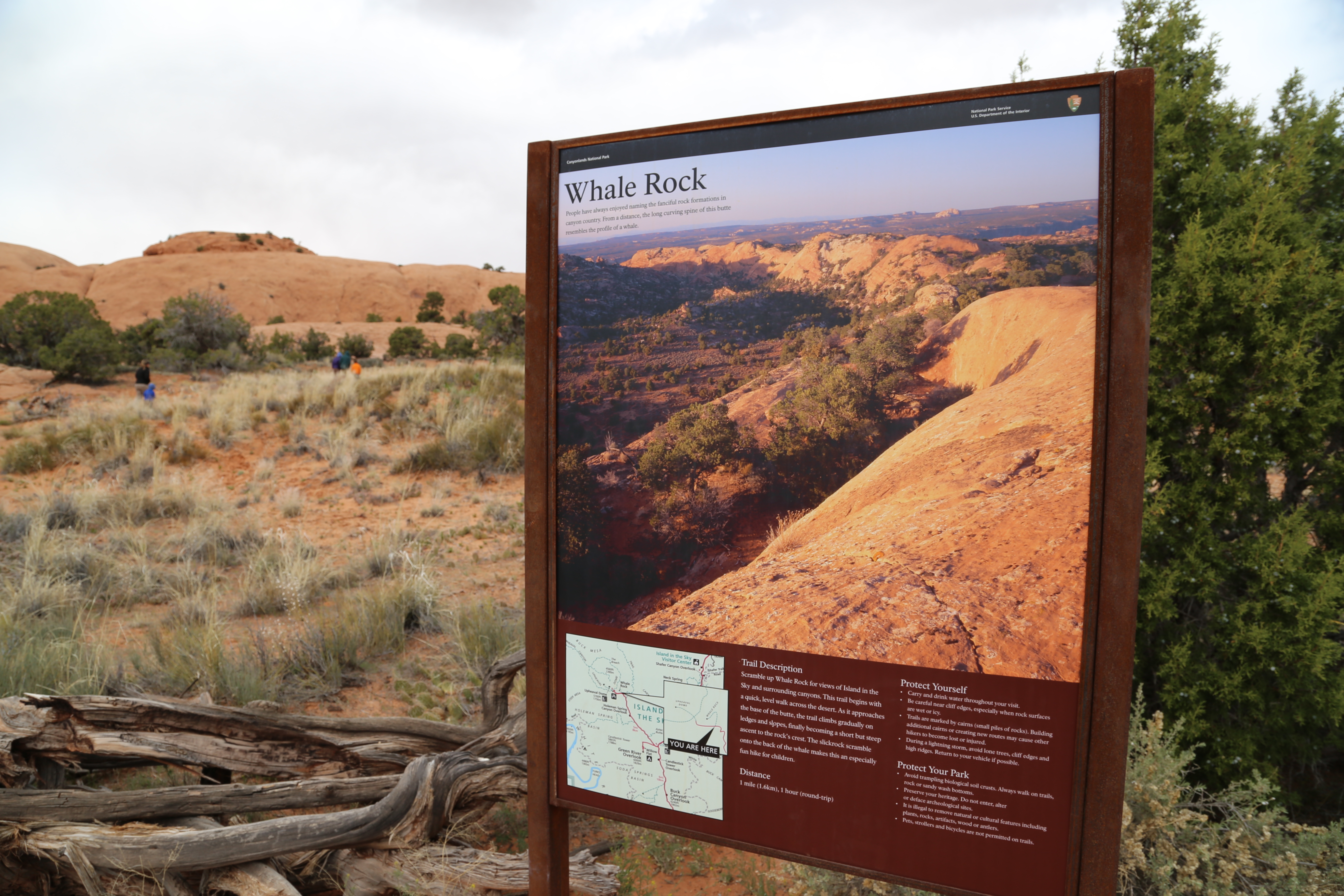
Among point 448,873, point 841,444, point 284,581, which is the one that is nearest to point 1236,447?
point 841,444

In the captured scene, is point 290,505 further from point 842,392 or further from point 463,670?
point 842,392

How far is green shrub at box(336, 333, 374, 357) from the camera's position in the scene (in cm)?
2645

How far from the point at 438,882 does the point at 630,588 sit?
5.33ft

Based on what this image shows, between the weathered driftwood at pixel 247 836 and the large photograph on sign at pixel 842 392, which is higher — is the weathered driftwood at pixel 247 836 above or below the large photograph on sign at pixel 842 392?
below

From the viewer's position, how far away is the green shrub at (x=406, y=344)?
3117 centimetres

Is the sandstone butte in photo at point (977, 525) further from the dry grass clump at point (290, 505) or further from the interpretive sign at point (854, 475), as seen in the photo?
the dry grass clump at point (290, 505)

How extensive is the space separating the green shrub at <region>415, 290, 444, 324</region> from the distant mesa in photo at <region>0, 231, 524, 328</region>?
113 inches

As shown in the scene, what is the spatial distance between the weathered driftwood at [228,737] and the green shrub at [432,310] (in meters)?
45.9

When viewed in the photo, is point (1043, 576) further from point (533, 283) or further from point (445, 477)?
point (445, 477)

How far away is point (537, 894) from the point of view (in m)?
2.18

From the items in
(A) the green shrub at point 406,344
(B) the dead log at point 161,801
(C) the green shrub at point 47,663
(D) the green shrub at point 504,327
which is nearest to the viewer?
(B) the dead log at point 161,801

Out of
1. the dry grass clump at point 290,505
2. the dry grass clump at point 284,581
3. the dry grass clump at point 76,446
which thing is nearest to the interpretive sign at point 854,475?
the dry grass clump at point 284,581

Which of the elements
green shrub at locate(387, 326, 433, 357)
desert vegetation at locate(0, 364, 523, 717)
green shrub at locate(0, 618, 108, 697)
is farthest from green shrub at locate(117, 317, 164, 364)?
green shrub at locate(0, 618, 108, 697)

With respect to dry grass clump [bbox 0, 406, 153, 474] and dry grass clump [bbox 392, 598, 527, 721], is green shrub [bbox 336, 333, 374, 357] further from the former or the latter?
dry grass clump [bbox 392, 598, 527, 721]
